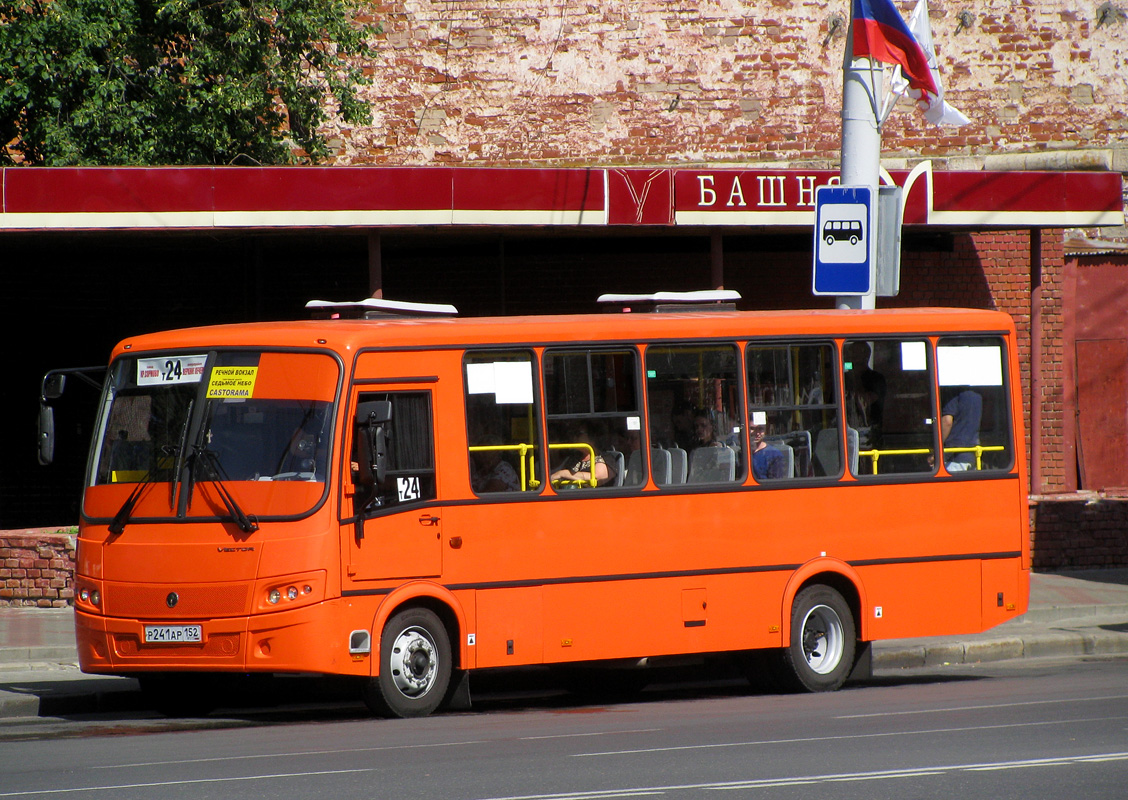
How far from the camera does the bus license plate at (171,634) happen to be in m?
9.61

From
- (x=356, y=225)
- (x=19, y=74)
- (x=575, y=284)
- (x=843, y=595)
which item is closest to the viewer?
(x=843, y=595)

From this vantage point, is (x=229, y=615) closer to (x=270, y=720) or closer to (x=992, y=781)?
(x=270, y=720)

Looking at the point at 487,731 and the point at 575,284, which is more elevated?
the point at 575,284

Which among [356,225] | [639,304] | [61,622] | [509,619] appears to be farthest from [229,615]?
[356,225]

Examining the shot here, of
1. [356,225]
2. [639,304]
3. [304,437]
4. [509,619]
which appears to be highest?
[356,225]

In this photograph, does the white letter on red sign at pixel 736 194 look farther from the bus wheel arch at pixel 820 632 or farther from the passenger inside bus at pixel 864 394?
the bus wheel arch at pixel 820 632

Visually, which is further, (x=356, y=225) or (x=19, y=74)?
(x=19, y=74)

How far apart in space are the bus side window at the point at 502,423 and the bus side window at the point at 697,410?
3.08 feet

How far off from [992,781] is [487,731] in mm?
3229

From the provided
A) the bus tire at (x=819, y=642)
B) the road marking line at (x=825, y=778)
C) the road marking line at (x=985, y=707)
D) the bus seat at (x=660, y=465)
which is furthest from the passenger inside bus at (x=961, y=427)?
the road marking line at (x=825, y=778)

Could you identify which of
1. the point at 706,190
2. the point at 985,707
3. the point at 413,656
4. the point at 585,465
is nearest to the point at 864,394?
the point at 585,465

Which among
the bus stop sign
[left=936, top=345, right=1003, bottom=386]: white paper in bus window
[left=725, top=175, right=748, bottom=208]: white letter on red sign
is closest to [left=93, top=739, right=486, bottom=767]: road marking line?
[left=936, top=345, right=1003, bottom=386]: white paper in bus window

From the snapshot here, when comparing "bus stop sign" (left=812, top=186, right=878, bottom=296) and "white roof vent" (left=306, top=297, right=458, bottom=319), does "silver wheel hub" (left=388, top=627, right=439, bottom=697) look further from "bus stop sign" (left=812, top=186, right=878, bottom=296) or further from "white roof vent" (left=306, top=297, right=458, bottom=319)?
"bus stop sign" (left=812, top=186, right=878, bottom=296)

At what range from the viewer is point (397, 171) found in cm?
1597
